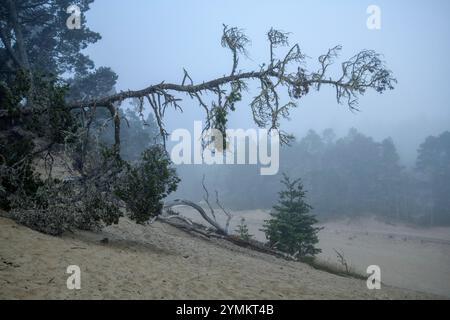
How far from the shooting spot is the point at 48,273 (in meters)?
6.13

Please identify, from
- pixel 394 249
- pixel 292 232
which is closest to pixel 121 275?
pixel 292 232

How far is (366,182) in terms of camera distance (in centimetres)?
5981

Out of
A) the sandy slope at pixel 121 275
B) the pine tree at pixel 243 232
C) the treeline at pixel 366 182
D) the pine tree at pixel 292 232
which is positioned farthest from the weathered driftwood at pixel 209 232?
the treeline at pixel 366 182

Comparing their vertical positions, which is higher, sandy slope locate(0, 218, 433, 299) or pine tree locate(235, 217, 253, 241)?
sandy slope locate(0, 218, 433, 299)

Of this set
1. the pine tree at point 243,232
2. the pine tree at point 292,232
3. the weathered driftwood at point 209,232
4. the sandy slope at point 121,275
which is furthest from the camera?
the pine tree at point 292,232

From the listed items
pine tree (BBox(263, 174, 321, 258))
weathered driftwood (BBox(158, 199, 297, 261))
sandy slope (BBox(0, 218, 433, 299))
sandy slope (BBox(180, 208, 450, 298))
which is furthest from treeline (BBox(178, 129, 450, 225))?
sandy slope (BBox(0, 218, 433, 299))

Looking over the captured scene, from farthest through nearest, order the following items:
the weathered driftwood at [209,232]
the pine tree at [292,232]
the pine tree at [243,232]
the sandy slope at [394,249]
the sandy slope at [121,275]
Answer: the sandy slope at [394,249] < the pine tree at [292,232] < the pine tree at [243,232] < the weathered driftwood at [209,232] < the sandy slope at [121,275]

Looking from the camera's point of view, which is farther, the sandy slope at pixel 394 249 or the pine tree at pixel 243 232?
the sandy slope at pixel 394 249

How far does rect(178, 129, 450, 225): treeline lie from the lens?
53906mm

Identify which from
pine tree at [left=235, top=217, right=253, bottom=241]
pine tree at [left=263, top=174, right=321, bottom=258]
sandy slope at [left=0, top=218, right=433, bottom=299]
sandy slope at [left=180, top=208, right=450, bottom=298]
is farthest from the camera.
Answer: sandy slope at [left=180, top=208, right=450, bottom=298]

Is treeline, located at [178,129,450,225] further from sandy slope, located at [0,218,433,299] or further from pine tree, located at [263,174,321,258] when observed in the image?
sandy slope, located at [0,218,433,299]

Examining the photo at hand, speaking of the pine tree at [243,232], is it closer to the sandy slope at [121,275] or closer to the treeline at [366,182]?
the sandy slope at [121,275]

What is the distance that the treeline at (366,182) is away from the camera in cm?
5391
